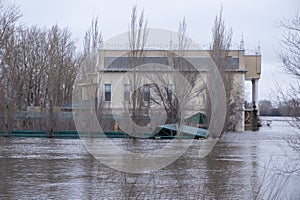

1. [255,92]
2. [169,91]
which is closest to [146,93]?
[169,91]

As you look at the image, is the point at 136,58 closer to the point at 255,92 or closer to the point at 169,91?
the point at 169,91

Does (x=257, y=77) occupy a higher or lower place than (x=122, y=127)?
higher

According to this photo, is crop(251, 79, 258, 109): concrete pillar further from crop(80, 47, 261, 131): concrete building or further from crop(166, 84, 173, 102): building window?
crop(166, 84, 173, 102): building window

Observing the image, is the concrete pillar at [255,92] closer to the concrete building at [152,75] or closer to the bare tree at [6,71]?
the concrete building at [152,75]

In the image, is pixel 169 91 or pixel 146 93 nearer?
pixel 169 91

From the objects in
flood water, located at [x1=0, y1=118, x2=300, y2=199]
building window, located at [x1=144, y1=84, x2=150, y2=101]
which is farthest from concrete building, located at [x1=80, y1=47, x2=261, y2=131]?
flood water, located at [x1=0, y1=118, x2=300, y2=199]

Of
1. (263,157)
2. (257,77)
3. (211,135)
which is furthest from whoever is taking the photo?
(257,77)

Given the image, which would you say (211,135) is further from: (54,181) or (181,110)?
(54,181)

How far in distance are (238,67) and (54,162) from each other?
34191mm

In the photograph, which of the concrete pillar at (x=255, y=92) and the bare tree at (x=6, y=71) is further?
the concrete pillar at (x=255, y=92)

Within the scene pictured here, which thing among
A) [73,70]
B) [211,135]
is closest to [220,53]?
[211,135]

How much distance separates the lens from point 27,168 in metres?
15.1

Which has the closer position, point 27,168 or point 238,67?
point 27,168

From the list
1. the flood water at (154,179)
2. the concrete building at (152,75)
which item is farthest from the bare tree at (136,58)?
the flood water at (154,179)
